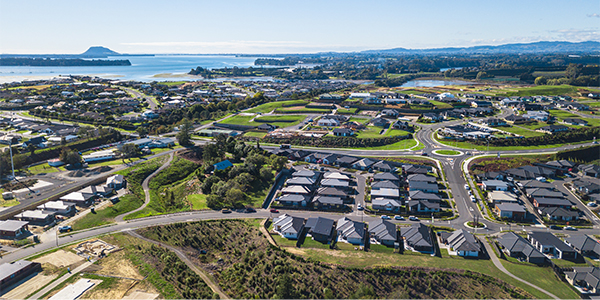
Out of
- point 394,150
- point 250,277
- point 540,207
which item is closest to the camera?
point 250,277

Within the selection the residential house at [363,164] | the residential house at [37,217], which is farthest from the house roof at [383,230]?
the residential house at [37,217]

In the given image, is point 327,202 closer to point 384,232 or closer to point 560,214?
point 384,232

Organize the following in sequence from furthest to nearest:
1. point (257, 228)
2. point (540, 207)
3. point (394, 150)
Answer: point (394, 150) < point (540, 207) < point (257, 228)

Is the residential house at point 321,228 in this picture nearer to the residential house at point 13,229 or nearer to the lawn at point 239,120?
the residential house at point 13,229

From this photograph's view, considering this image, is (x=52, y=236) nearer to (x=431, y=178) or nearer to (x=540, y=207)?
(x=431, y=178)

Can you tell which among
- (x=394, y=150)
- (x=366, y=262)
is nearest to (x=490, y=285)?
(x=366, y=262)

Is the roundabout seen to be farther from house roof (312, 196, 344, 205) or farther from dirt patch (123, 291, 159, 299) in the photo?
dirt patch (123, 291, 159, 299)
